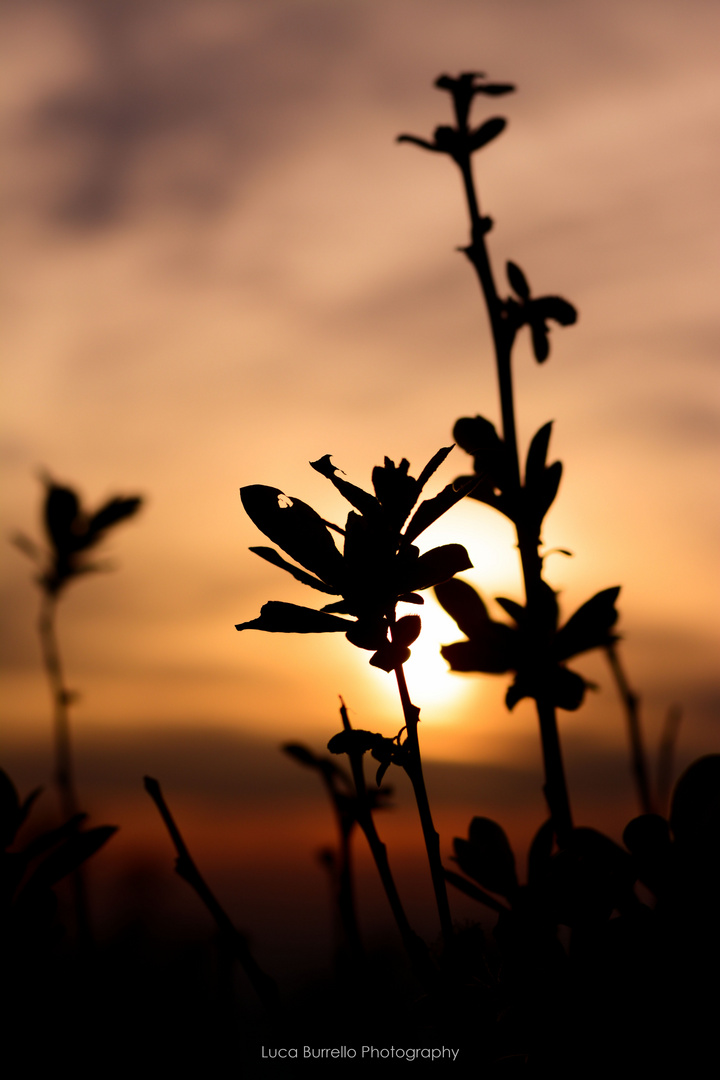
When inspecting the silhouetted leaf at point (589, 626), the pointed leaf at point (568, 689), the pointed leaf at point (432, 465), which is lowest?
the pointed leaf at point (568, 689)

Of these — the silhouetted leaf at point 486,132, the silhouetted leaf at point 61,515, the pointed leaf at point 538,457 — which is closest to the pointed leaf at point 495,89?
the silhouetted leaf at point 486,132

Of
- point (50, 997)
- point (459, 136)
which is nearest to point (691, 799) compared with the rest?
point (50, 997)

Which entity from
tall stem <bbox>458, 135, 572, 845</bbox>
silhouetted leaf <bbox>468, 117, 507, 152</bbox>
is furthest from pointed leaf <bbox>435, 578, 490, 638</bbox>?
silhouetted leaf <bbox>468, 117, 507, 152</bbox>

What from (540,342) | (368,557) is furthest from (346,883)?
(540,342)

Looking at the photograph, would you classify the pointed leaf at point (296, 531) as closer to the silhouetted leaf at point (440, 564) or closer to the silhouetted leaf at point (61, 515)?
the silhouetted leaf at point (440, 564)

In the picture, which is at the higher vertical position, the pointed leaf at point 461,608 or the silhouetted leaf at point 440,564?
the silhouetted leaf at point 440,564

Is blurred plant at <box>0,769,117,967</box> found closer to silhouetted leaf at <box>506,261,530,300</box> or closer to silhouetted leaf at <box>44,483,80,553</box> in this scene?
silhouetted leaf at <box>506,261,530,300</box>
